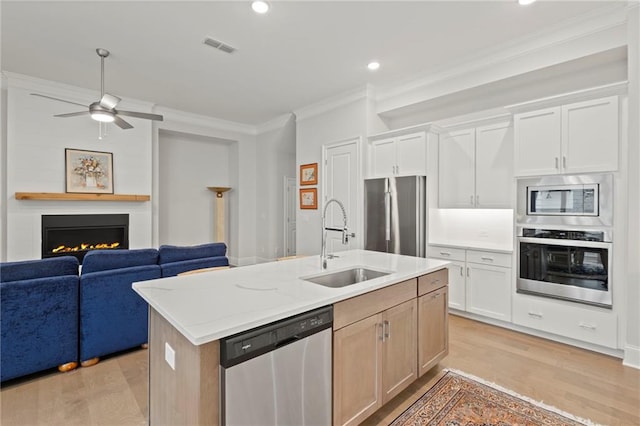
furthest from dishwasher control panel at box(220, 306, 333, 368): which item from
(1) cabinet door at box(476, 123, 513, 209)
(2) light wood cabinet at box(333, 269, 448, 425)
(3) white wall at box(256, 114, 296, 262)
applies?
(3) white wall at box(256, 114, 296, 262)

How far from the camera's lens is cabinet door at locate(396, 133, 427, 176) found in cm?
406

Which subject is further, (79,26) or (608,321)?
(79,26)

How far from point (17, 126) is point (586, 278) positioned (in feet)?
23.9

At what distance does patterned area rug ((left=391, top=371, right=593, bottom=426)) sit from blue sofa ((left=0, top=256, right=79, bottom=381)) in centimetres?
266

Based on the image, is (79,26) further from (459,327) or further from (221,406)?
(459,327)

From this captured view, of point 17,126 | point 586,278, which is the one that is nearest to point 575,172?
point 586,278

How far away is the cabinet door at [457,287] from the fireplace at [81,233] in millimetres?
5211

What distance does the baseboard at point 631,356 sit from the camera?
2.64 m

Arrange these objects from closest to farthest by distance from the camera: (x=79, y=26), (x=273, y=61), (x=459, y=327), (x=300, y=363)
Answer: (x=300, y=363) → (x=79, y=26) → (x=459, y=327) → (x=273, y=61)

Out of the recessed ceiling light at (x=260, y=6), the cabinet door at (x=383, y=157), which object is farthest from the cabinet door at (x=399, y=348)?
the recessed ceiling light at (x=260, y=6)

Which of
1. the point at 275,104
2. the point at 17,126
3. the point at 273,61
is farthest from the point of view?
the point at 275,104

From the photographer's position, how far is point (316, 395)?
1.54m

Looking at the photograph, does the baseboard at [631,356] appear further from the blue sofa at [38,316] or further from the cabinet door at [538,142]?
the blue sofa at [38,316]

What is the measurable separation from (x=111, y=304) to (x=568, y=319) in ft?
14.2
